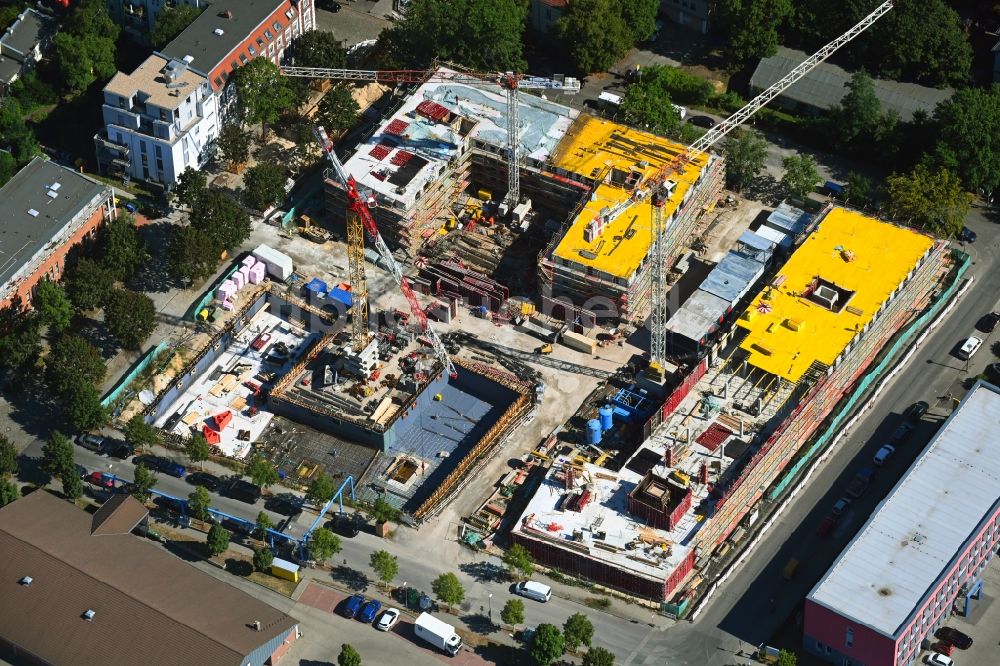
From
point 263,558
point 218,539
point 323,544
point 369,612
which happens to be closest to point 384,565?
point 369,612

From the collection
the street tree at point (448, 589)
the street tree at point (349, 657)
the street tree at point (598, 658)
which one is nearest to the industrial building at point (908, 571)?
the street tree at point (598, 658)

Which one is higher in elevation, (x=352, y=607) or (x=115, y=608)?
(x=352, y=607)

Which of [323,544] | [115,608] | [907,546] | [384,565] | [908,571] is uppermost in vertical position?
[907,546]

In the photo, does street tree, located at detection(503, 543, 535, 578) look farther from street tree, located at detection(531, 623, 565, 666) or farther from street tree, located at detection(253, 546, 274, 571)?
street tree, located at detection(253, 546, 274, 571)

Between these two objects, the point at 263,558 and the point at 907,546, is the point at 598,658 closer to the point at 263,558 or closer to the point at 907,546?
the point at 907,546

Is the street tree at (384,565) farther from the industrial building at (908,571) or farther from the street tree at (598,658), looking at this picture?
the industrial building at (908,571)

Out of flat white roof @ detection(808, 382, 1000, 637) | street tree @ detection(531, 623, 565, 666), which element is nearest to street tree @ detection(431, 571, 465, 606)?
street tree @ detection(531, 623, 565, 666)
